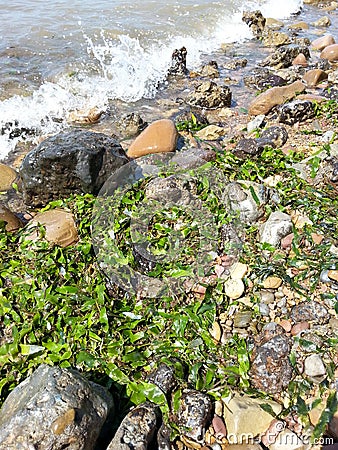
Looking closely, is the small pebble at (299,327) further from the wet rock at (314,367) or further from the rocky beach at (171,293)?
the wet rock at (314,367)

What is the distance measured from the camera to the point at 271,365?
2.61 m

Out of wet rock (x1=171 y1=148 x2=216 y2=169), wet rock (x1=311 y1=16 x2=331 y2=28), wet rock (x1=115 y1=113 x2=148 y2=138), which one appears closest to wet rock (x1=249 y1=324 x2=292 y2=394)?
wet rock (x1=171 y1=148 x2=216 y2=169)

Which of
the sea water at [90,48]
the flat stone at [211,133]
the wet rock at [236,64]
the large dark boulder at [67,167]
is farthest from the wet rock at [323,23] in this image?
the large dark boulder at [67,167]

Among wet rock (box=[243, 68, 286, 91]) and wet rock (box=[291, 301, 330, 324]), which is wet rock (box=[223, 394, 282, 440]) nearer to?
wet rock (box=[291, 301, 330, 324])

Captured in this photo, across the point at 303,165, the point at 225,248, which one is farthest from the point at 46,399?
the point at 303,165

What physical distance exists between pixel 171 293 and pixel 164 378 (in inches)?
27.9

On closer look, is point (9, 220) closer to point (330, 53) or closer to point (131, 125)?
point (131, 125)

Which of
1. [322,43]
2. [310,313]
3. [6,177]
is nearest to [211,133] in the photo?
[6,177]

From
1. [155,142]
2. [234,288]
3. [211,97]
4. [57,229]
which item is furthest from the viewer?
[211,97]

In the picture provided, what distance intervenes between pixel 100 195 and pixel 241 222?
1.47 meters

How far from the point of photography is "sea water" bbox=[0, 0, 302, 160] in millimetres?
6738

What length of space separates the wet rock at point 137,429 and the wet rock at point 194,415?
0.17 m

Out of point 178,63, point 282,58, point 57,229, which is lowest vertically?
point 57,229

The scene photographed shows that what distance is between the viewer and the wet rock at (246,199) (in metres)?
3.69
